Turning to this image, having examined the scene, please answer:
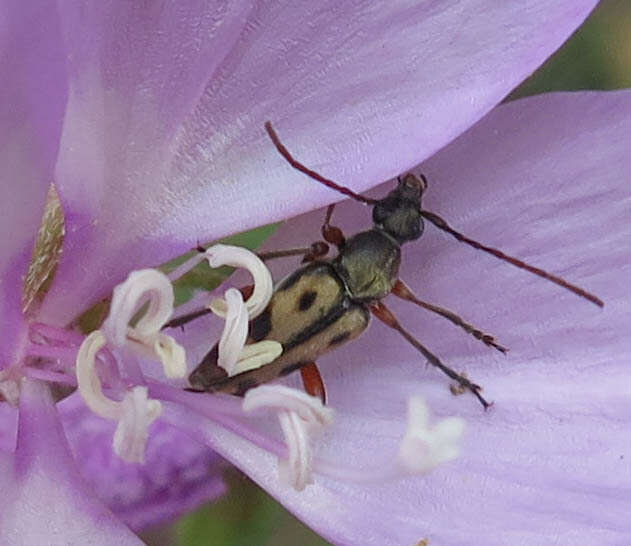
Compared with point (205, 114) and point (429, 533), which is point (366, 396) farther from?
point (205, 114)

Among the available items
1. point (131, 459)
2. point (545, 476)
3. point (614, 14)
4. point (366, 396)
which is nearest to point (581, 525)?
point (545, 476)

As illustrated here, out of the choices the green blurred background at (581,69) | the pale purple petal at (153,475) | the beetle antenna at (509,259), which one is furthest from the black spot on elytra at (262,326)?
the green blurred background at (581,69)

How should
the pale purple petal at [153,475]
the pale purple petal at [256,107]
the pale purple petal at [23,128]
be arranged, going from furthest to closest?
the pale purple petal at [153,475]
the pale purple petal at [256,107]
the pale purple petal at [23,128]

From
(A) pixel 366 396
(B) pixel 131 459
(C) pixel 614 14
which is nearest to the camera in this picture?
(B) pixel 131 459

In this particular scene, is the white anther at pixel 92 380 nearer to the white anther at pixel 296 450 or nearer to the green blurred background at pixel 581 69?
the white anther at pixel 296 450

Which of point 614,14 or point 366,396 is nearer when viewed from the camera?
point 366,396

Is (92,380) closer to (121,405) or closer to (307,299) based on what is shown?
(121,405)
